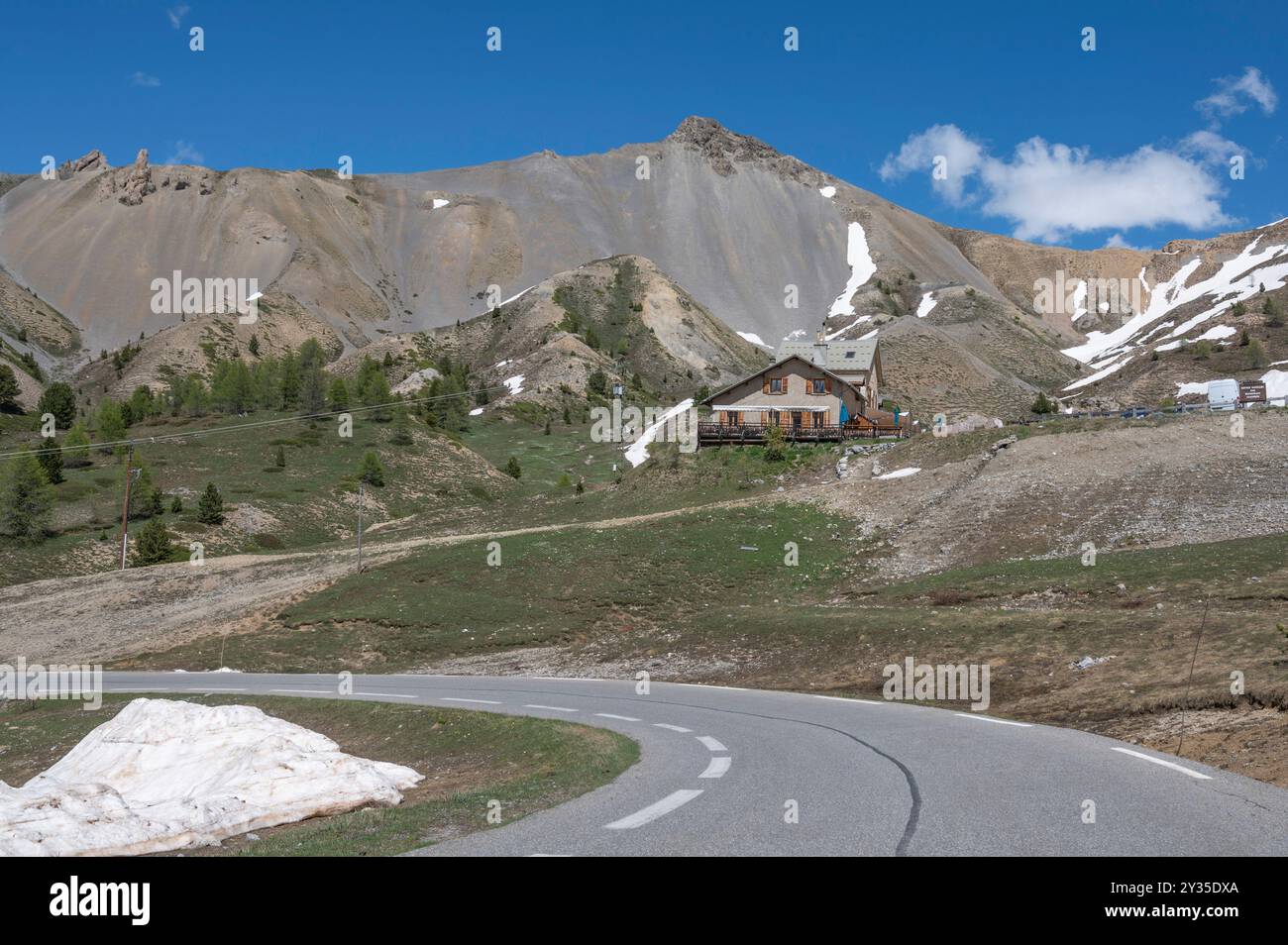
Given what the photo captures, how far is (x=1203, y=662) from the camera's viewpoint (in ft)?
62.7

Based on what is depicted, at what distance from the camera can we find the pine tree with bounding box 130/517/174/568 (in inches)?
2657

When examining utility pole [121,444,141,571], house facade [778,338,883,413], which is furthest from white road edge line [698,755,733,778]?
house facade [778,338,883,413]

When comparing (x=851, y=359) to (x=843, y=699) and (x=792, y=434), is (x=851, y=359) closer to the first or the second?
(x=792, y=434)

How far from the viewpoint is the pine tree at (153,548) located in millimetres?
67500

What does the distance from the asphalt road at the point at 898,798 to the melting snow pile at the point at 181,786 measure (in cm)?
442

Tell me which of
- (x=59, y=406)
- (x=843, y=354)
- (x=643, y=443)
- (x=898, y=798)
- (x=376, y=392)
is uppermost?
(x=376, y=392)

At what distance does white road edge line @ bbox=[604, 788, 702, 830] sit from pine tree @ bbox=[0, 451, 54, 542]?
79.4 meters

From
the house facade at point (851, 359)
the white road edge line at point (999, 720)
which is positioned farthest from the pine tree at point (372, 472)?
the white road edge line at point (999, 720)

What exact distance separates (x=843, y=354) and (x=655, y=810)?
8626 cm

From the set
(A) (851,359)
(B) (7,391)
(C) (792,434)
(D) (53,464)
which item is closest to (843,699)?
(C) (792,434)

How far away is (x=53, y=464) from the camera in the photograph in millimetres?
91812

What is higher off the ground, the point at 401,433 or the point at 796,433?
the point at 401,433

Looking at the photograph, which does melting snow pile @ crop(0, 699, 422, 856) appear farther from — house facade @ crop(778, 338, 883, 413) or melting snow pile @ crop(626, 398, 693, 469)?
melting snow pile @ crop(626, 398, 693, 469)

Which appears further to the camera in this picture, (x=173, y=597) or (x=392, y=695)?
(x=173, y=597)
